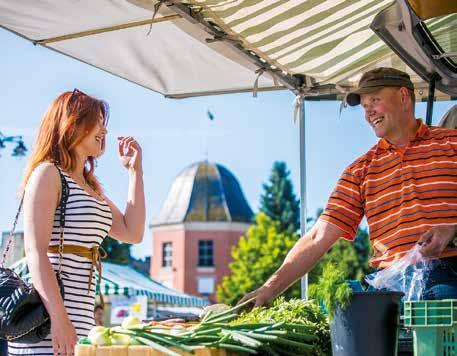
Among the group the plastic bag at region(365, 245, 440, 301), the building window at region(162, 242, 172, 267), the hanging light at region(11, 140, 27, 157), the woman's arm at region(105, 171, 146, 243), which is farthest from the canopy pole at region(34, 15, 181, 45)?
the building window at region(162, 242, 172, 267)

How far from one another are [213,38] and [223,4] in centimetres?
42

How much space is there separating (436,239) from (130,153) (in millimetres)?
1373

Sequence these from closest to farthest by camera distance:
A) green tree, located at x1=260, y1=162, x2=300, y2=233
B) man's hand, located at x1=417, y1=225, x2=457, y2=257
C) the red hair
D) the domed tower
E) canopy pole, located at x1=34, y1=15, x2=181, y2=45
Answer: man's hand, located at x1=417, y1=225, x2=457, y2=257, the red hair, canopy pole, located at x1=34, y1=15, x2=181, y2=45, green tree, located at x1=260, y1=162, x2=300, y2=233, the domed tower

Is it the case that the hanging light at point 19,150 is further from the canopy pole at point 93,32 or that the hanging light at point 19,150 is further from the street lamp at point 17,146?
the canopy pole at point 93,32

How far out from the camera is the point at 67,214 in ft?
10.7

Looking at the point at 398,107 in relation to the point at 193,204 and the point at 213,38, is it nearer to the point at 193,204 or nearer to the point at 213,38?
the point at 213,38

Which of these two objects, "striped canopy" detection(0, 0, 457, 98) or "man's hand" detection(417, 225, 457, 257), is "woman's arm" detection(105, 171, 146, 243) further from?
"man's hand" detection(417, 225, 457, 257)

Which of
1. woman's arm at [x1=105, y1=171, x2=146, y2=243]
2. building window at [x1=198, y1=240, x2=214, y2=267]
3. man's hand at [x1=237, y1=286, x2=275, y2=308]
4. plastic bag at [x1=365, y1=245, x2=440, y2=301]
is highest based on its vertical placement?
building window at [x1=198, y1=240, x2=214, y2=267]

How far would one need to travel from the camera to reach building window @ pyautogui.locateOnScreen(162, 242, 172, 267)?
83.9 m

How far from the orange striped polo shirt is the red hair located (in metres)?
1.09

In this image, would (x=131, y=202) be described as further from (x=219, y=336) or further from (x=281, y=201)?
(x=281, y=201)

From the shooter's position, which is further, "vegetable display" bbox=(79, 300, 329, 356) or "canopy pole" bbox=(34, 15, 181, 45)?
"canopy pole" bbox=(34, 15, 181, 45)

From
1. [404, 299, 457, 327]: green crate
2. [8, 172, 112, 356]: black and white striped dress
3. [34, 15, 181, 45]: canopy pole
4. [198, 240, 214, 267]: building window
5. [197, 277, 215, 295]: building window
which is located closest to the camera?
[404, 299, 457, 327]: green crate

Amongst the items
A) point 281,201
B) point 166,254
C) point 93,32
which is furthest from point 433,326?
point 166,254
